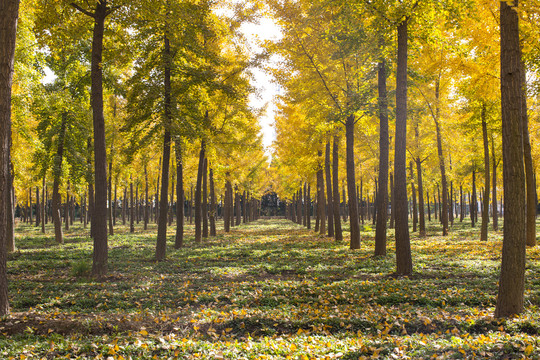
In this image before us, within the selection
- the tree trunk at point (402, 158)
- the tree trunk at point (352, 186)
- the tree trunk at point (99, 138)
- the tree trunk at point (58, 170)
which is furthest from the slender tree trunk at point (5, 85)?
the tree trunk at point (58, 170)

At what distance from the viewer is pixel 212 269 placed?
10.8 metres

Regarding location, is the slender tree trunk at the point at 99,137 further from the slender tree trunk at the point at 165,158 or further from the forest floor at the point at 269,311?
the slender tree trunk at the point at 165,158

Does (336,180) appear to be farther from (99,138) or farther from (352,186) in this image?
(99,138)

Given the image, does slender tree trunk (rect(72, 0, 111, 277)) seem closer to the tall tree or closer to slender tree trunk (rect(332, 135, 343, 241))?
the tall tree

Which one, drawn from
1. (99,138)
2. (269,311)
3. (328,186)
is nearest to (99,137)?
(99,138)

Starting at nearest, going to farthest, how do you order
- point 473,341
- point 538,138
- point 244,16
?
point 473,341
point 244,16
point 538,138

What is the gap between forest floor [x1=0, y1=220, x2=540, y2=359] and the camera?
170 inches

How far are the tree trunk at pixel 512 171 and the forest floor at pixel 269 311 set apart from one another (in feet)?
1.30

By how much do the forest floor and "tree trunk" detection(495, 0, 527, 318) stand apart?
40cm

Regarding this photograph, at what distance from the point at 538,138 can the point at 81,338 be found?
23.1 m

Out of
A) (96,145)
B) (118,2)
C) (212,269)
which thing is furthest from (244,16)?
(212,269)

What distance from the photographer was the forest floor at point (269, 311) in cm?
431

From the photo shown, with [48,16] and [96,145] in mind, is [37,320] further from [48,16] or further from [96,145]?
[48,16]

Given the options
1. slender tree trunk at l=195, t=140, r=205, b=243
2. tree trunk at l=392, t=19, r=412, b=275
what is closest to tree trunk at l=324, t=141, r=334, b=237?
slender tree trunk at l=195, t=140, r=205, b=243
